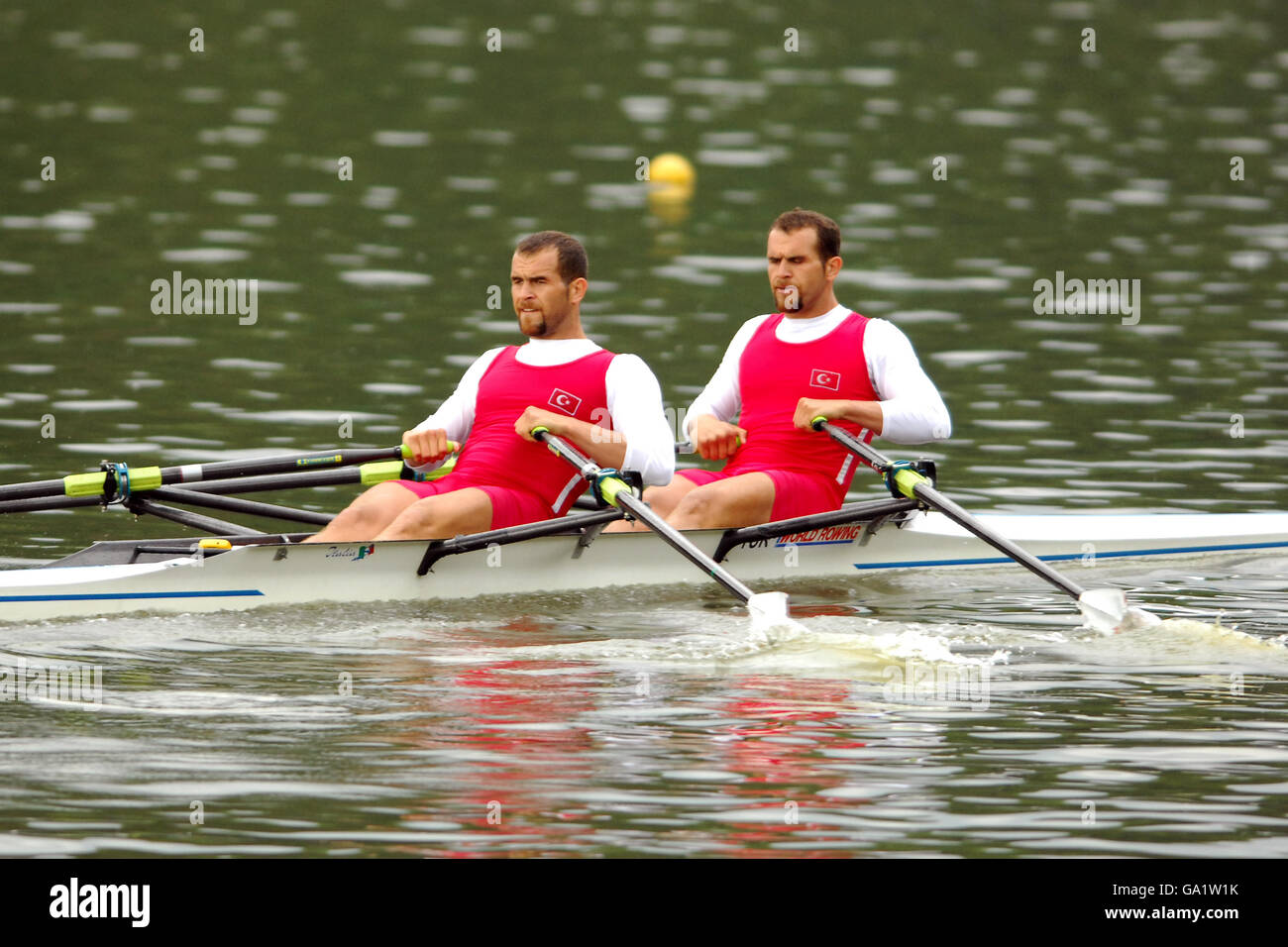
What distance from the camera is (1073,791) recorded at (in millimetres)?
7441

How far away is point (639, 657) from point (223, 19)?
29.7 metres

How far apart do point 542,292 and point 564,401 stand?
0.54 m

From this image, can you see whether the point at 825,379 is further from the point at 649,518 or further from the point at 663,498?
the point at 649,518

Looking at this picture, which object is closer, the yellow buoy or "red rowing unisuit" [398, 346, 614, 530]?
"red rowing unisuit" [398, 346, 614, 530]

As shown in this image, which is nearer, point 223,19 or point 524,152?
point 524,152

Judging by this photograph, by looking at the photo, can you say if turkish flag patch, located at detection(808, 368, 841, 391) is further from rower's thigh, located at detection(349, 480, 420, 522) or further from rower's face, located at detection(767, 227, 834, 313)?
rower's thigh, located at detection(349, 480, 420, 522)

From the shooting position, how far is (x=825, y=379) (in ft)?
35.9

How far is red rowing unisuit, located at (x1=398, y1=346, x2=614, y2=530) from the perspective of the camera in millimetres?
10250

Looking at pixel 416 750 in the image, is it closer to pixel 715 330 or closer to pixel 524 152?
pixel 715 330

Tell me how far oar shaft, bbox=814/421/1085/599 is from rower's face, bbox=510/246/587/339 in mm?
1420

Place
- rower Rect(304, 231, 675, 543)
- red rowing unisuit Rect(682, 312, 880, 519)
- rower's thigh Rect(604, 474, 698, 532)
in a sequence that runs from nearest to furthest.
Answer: rower Rect(304, 231, 675, 543)
rower's thigh Rect(604, 474, 698, 532)
red rowing unisuit Rect(682, 312, 880, 519)

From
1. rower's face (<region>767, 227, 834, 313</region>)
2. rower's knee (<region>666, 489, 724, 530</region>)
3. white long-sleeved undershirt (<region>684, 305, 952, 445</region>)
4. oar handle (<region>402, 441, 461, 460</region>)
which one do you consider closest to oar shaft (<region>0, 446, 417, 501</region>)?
oar handle (<region>402, 441, 461, 460</region>)
